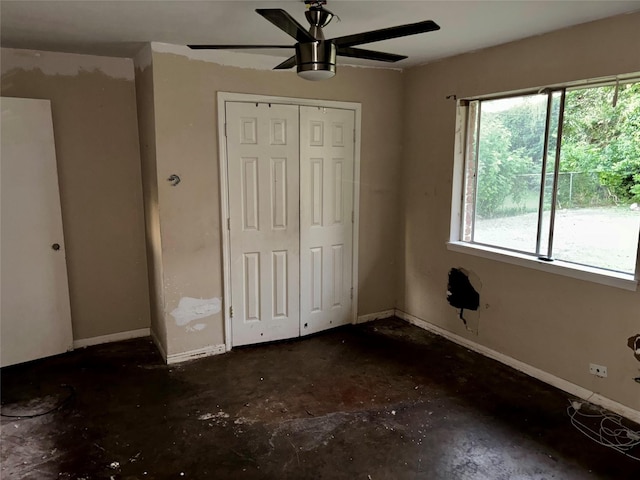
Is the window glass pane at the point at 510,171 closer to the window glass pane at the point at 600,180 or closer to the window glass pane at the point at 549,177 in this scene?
the window glass pane at the point at 549,177

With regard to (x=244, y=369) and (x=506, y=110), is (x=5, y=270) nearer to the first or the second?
(x=244, y=369)

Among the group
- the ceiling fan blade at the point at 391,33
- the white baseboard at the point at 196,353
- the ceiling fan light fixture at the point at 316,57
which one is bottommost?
the white baseboard at the point at 196,353

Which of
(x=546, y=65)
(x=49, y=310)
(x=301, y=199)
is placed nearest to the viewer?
Answer: (x=546, y=65)

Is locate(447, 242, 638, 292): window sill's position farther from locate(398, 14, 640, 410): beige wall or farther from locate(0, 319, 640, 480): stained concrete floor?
locate(0, 319, 640, 480): stained concrete floor

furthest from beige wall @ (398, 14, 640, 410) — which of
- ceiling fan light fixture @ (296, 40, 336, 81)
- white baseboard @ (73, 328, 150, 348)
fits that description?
white baseboard @ (73, 328, 150, 348)

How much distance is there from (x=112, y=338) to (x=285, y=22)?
3131mm

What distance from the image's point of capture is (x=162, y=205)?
10.7 feet

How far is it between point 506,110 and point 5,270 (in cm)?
388

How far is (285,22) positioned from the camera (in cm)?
180

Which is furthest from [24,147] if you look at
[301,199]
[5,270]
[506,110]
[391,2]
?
[506,110]

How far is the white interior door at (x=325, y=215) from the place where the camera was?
12.3 feet

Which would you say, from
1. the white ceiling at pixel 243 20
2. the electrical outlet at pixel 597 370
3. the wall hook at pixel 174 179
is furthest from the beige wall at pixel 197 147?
the electrical outlet at pixel 597 370

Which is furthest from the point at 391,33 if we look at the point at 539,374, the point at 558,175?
the point at 539,374

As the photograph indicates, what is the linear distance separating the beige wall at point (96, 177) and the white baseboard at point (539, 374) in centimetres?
261
